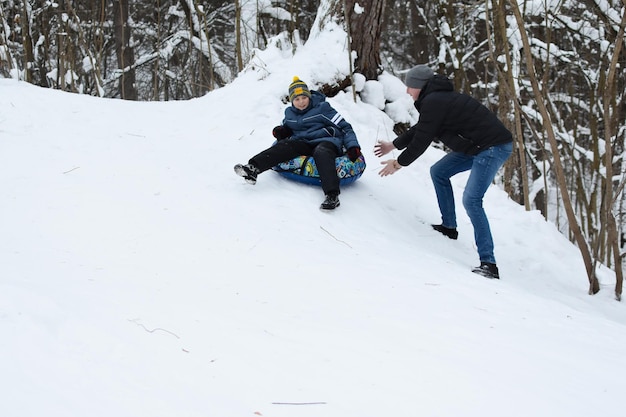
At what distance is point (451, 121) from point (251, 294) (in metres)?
2.08

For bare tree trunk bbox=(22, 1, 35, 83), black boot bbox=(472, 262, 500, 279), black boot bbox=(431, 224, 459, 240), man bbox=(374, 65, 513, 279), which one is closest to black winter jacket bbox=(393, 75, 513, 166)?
man bbox=(374, 65, 513, 279)

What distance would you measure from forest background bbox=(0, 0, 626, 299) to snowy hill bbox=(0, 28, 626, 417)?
1021 millimetres

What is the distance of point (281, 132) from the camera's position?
5.07 metres

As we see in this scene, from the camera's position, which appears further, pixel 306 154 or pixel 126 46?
pixel 126 46

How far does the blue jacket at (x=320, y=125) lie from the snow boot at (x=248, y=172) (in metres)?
0.57

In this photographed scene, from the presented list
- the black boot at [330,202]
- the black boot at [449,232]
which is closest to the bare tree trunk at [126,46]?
the black boot at [330,202]

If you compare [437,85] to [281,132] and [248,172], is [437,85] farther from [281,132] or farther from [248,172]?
[248,172]

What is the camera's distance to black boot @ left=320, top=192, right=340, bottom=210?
4.53 metres

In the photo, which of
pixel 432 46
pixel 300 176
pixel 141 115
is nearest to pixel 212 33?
pixel 432 46

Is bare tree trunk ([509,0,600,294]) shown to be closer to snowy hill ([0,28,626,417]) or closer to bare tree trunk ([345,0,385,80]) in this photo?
snowy hill ([0,28,626,417])

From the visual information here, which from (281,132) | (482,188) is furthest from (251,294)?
(281,132)

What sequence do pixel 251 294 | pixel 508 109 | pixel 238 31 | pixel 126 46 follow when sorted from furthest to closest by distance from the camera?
pixel 126 46
pixel 238 31
pixel 508 109
pixel 251 294

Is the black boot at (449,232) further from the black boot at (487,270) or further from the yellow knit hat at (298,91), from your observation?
the yellow knit hat at (298,91)

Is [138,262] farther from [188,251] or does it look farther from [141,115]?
[141,115]
